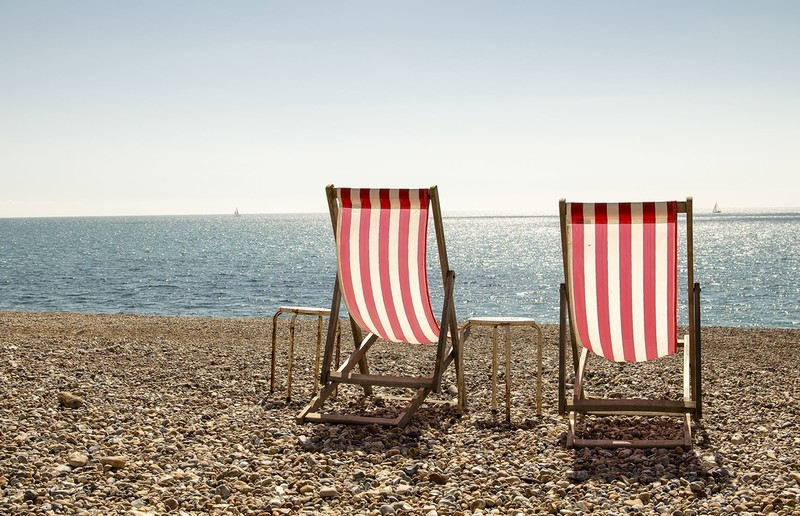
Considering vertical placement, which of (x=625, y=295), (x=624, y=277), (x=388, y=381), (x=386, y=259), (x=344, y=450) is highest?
(x=386, y=259)

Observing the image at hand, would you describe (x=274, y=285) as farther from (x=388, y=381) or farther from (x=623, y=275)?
(x=623, y=275)

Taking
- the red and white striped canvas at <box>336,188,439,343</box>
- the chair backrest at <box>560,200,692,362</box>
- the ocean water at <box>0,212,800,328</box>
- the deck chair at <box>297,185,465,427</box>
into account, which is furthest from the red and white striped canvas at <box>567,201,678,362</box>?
the ocean water at <box>0,212,800,328</box>

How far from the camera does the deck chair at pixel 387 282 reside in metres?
5.55

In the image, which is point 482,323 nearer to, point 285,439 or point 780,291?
point 285,439

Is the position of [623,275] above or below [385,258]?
below

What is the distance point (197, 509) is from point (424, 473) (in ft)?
4.01

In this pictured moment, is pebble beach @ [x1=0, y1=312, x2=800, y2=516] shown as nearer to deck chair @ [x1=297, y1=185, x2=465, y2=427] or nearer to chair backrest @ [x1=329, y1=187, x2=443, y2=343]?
deck chair @ [x1=297, y1=185, x2=465, y2=427]

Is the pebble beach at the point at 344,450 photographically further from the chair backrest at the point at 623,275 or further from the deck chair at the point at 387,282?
the chair backrest at the point at 623,275

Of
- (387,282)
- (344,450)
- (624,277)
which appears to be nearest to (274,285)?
(387,282)

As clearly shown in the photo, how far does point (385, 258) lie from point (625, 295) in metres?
1.66

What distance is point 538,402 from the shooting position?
580 centimetres

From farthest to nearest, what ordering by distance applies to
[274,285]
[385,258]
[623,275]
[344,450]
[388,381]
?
[274,285], [385,258], [388,381], [623,275], [344,450]

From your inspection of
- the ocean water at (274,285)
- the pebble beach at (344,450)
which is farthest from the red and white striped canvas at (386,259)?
the ocean water at (274,285)

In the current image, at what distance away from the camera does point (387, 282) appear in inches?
226
